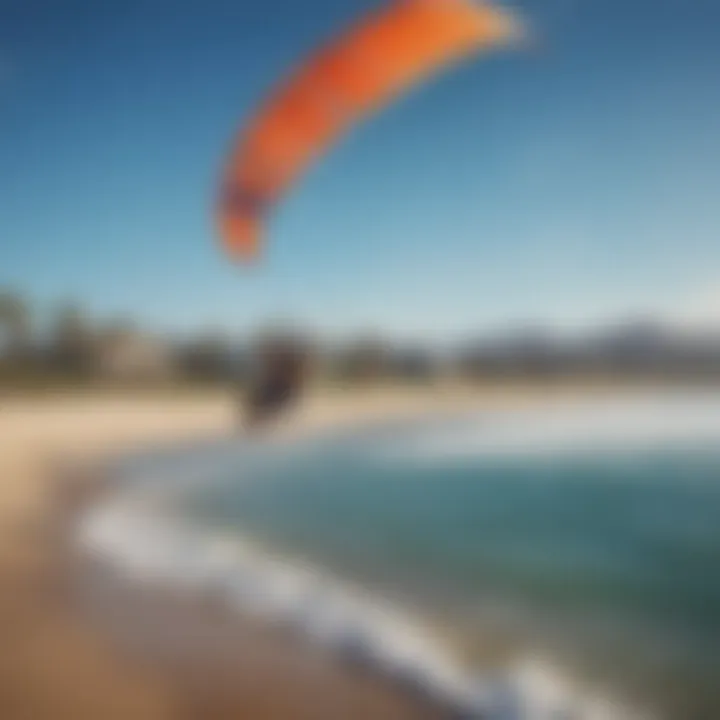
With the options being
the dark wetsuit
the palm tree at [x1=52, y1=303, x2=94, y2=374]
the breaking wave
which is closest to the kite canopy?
the dark wetsuit

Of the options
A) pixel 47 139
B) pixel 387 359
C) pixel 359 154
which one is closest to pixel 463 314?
pixel 387 359

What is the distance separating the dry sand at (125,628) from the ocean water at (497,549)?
0.08 meters

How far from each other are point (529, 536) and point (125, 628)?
791mm

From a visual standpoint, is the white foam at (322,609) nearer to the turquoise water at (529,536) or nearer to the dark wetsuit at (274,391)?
the turquoise water at (529,536)

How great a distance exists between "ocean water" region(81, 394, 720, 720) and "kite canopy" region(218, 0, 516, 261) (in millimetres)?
503

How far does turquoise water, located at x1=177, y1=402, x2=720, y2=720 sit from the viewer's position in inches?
54.1

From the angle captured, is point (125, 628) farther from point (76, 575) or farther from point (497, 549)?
point (497, 549)

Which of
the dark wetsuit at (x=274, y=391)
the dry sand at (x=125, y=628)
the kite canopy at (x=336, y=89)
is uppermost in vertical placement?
the kite canopy at (x=336, y=89)

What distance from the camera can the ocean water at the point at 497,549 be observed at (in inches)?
54.0

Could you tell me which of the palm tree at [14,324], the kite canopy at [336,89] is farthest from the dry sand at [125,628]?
the kite canopy at [336,89]

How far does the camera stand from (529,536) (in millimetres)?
1542

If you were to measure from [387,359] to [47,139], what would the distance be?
856mm

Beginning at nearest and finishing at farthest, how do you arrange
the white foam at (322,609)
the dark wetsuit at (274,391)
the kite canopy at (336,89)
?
the white foam at (322,609)
the kite canopy at (336,89)
the dark wetsuit at (274,391)

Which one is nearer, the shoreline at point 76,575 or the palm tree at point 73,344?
the shoreline at point 76,575
